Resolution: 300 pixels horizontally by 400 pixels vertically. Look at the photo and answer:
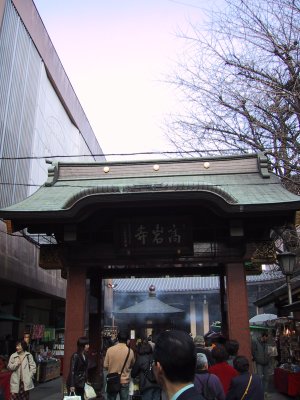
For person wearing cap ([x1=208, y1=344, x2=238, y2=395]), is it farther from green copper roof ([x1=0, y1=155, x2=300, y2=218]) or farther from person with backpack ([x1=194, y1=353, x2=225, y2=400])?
green copper roof ([x1=0, y1=155, x2=300, y2=218])

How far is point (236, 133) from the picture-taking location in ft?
46.3

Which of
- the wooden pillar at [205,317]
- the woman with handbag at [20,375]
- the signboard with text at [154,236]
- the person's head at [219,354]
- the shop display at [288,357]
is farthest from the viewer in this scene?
the wooden pillar at [205,317]

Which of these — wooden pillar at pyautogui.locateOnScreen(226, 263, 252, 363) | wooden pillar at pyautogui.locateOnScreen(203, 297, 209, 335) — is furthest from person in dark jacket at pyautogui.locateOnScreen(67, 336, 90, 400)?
wooden pillar at pyautogui.locateOnScreen(203, 297, 209, 335)

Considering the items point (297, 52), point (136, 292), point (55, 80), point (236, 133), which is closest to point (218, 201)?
point (297, 52)

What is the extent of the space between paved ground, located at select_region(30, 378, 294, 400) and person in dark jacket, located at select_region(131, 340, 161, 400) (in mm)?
5654

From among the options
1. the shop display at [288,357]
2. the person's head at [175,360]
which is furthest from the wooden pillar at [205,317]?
the person's head at [175,360]

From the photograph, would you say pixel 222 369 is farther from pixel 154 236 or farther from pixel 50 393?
pixel 50 393

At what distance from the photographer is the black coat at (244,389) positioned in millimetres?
4637

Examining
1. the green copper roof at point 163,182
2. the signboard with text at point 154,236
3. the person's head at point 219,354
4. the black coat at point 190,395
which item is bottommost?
the person's head at point 219,354

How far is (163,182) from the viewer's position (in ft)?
31.0

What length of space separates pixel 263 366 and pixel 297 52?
8.42 m

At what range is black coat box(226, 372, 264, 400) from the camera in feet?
15.2

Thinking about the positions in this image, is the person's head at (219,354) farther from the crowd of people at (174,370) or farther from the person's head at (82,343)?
the person's head at (82,343)

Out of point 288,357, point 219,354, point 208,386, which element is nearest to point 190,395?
point 208,386
